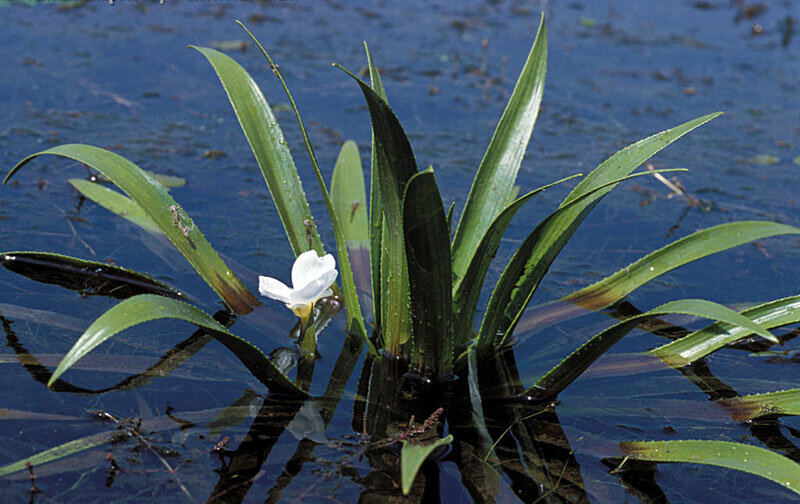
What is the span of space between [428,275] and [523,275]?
52cm

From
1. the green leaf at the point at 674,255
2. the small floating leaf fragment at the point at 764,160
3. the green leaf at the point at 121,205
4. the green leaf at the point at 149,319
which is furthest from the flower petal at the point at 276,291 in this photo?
the small floating leaf fragment at the point at 764,160

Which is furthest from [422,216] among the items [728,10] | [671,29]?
[728,10]

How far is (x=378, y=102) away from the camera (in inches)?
70.8

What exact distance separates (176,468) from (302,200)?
3.50 ft

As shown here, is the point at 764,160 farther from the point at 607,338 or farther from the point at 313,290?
the point at 313,290

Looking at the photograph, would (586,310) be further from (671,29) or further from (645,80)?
(671,29)

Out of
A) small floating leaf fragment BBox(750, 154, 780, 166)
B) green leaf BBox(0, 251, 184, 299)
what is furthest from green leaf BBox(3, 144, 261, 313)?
small floating leaf fragment BBox(750, 154, 780, 166)

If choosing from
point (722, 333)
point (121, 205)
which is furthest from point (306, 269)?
point (722, 333)

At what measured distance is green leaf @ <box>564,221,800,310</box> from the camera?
2.08 metres

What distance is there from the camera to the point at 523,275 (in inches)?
94.6

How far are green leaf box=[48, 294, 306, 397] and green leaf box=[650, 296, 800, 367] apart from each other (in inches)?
52.3

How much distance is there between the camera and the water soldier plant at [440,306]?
75.7 inches

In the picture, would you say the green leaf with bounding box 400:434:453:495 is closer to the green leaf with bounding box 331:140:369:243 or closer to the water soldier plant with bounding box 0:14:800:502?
the water soldier plant with bounding box 0:14:800:502

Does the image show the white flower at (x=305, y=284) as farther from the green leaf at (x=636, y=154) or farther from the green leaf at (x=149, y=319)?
the green leaf at (x=636, y=154)
